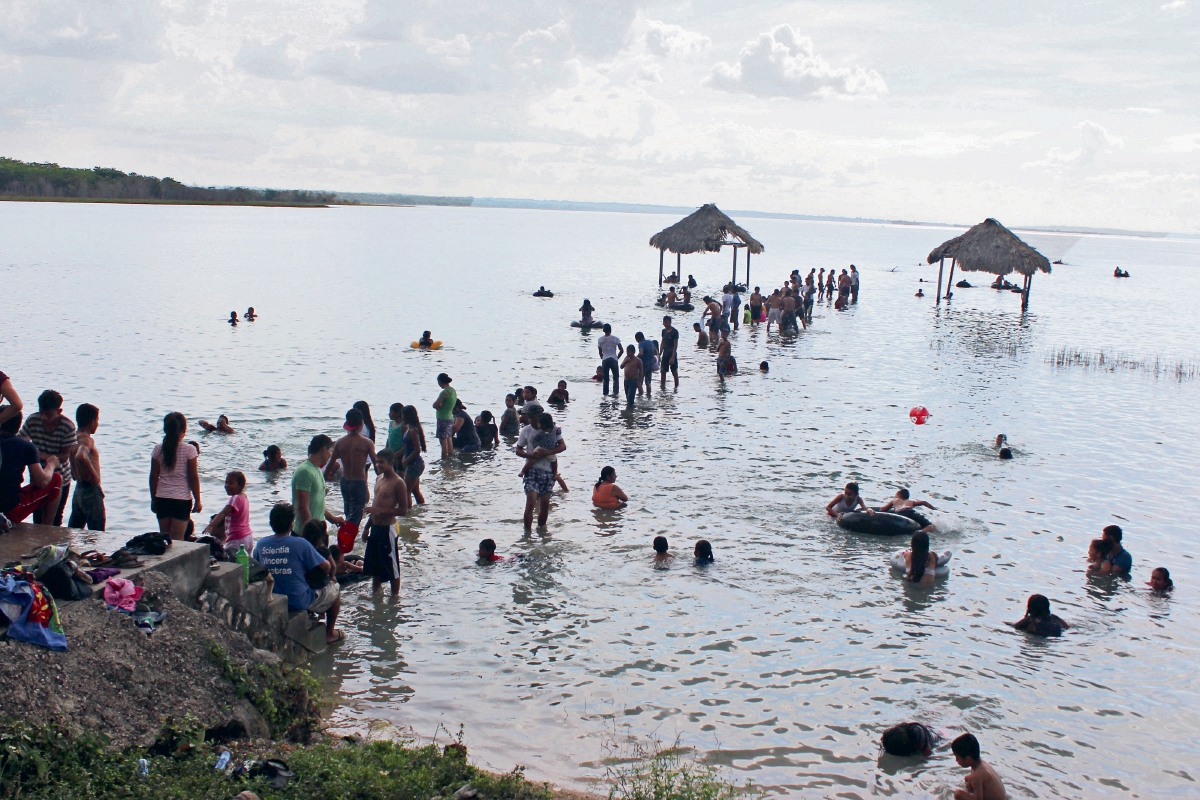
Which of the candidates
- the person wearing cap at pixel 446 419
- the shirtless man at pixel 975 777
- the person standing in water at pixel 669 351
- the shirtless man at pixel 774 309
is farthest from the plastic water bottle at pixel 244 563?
the shirtless man at pixel 774 309

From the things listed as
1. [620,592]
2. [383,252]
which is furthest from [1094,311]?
[383,252]

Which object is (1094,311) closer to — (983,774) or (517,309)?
(517,309)

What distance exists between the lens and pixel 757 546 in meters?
11.8

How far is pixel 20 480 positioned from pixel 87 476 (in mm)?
978

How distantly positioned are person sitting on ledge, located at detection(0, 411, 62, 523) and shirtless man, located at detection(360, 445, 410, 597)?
2820 millimetres

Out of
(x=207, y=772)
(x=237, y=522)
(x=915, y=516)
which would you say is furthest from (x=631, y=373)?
(x=207, y=772)

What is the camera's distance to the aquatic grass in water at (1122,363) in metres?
26.5

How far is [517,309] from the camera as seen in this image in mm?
40375

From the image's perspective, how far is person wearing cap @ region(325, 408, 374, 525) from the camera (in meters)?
10.6

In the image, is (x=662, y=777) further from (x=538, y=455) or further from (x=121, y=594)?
(x=538, y=455)

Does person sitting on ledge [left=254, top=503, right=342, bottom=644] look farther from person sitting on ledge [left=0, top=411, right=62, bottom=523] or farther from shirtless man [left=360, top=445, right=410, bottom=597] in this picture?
person sitting on ledge [left=0, top=411, right=62, bottom=523]

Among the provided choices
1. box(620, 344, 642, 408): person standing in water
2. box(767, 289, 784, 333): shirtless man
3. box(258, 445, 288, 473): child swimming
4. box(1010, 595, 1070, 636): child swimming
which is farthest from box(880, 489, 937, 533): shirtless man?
box(767, 289, 784, 333): shirtless man

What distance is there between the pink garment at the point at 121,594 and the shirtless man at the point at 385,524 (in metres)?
3.04

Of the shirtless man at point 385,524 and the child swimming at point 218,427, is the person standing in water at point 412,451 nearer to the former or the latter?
the shirtless man at point 385,524
